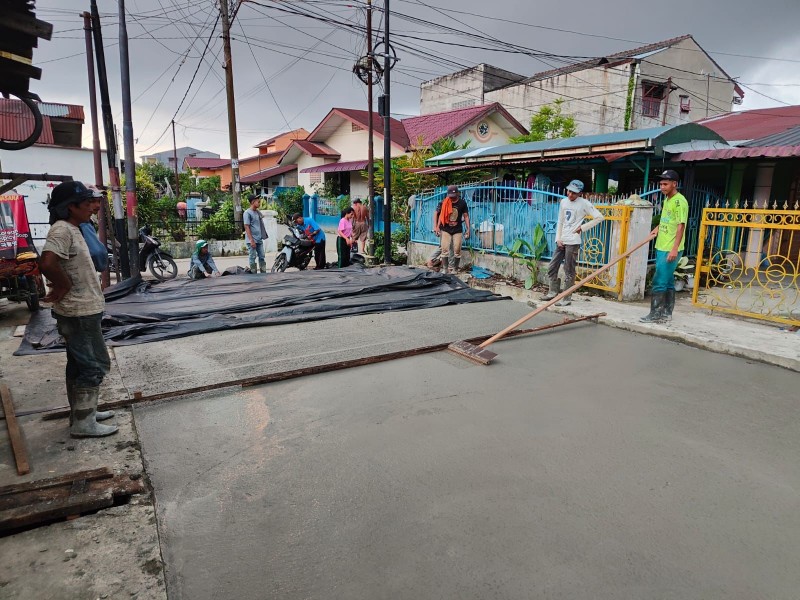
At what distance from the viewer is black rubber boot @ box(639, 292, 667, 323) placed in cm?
625

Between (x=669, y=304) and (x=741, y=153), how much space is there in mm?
3685

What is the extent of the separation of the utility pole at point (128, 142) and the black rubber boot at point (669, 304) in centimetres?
909

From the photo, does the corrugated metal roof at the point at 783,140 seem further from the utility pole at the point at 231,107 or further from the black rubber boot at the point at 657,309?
the utility pole at the point at 231,107

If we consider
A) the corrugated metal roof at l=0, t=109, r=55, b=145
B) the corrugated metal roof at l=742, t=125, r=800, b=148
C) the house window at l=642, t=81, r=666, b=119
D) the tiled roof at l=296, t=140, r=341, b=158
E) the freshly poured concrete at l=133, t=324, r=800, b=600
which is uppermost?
the house window at l=642, t=81, r=666, b=119

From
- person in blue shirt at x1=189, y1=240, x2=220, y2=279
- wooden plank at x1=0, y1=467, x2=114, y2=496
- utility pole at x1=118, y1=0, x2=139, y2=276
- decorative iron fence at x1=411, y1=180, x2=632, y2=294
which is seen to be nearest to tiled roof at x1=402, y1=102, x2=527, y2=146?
decorative iron fence at x1=411, y1=180, x2=632, y2=294

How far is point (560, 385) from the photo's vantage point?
4.48m

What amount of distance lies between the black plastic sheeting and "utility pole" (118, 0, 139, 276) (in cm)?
192

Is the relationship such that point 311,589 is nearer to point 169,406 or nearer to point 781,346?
point 169,406

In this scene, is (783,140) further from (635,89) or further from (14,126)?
(14,126)

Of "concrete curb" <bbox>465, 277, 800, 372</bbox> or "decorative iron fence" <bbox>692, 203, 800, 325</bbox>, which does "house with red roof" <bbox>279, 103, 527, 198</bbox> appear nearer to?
"decorative iron fence" <bbox>692, 203, 800, 325</bbox>

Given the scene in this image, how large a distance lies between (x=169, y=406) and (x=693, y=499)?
3.57 meters

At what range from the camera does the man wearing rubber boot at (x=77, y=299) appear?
3.26 metres

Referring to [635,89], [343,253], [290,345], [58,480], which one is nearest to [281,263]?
[343,253]

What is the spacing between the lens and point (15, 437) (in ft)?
10.7
